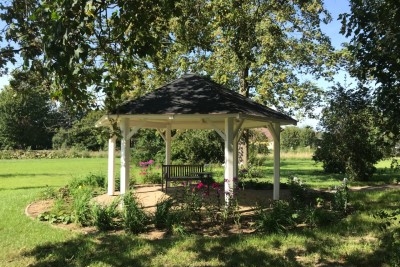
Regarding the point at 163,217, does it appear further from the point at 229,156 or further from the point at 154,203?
the point at 154,203

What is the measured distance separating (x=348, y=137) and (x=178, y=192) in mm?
9397

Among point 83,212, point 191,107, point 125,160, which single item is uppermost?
point 191,107

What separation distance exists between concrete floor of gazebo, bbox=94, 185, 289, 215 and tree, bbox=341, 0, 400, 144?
657cm

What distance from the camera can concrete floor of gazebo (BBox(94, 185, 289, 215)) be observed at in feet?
36.1

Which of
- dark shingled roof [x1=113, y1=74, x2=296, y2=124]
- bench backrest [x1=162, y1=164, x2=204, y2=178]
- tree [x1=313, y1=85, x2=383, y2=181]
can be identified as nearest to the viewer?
dark shingled roof [x1=113, y1=74, x2=296, y2=124]

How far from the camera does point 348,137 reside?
1844 cm

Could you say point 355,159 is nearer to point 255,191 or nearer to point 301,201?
point 255,191

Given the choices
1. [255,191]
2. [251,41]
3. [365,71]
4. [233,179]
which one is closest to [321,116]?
[251,41]

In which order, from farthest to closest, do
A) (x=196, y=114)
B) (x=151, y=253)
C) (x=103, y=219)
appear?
(x=196, y=114), (x=103, y=219), (x=151, y=253)

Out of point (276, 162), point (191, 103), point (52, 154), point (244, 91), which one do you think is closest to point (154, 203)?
point (191, 103)

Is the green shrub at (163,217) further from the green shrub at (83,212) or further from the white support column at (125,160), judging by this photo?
the white support column at (125,160)

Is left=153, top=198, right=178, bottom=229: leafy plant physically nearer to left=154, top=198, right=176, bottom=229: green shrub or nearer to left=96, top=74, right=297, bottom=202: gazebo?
left=154, top=198, right=176, bottom=229: green shrub

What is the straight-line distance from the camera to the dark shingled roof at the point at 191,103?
10398 millimetres

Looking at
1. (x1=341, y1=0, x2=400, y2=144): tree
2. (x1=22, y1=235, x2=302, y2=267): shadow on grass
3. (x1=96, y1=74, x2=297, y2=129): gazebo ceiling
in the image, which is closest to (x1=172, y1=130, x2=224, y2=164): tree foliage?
(x1=96, y1=74, x2=297, y2=129): gazebo ceiling
